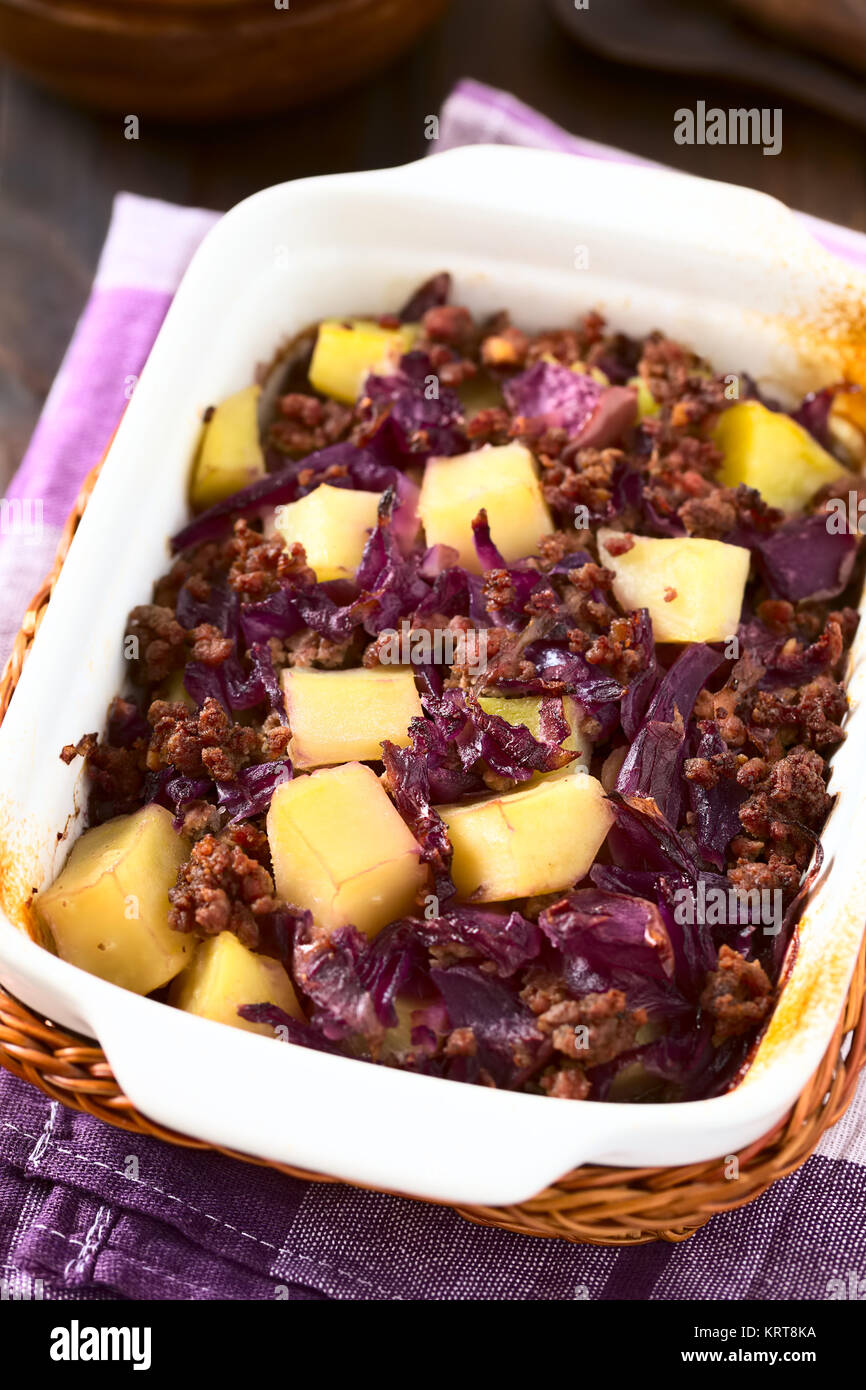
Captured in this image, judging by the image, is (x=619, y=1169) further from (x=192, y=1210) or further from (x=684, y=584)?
(x=684, y=584)

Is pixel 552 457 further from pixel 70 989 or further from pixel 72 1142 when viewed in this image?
pixel 72 1142

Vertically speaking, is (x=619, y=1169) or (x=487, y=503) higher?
(x=487, y=503)

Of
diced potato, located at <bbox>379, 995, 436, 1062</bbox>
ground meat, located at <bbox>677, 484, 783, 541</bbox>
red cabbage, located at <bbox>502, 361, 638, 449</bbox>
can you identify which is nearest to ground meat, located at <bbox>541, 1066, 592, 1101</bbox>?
diced potato, located at <bbox>379, 995, 436, 1062</bbox>

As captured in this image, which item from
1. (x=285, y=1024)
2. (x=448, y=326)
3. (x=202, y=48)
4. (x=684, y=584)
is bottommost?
(x=285, y=1024)

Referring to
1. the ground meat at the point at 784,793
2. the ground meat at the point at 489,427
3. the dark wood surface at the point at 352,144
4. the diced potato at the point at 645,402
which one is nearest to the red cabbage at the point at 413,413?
the ground meat at the point at 489,427

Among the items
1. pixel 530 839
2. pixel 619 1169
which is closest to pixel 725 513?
pixel 530 839
